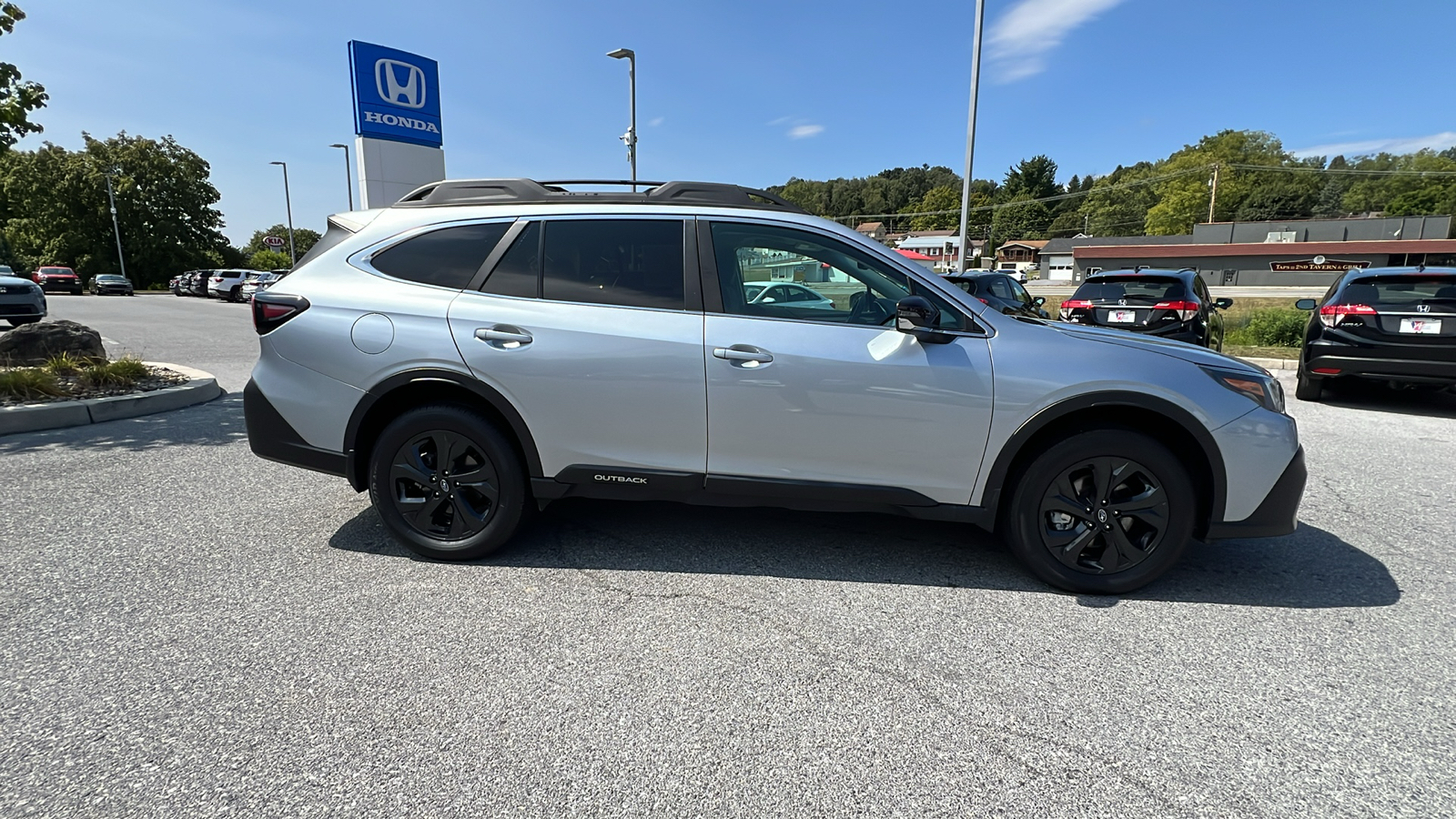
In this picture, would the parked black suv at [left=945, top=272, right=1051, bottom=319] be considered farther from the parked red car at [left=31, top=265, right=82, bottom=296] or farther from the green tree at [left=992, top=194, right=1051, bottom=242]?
the green tree at [left=992, top=194, right=1051, bottom=242]

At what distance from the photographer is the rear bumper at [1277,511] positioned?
3.19 metres

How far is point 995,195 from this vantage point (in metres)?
135

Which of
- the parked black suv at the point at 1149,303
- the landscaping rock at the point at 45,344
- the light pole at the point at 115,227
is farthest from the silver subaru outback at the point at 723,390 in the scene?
the light pole at the point at 115,227

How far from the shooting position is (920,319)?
3.10 m

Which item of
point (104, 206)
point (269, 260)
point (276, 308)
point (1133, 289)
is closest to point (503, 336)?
point (276, 308)

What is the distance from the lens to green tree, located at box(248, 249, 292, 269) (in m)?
58.2

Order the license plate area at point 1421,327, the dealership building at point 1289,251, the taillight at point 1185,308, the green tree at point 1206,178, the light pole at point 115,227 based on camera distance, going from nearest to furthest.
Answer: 1. the license plate area at point 1421,327
2. the taillight at point 1185,308
3. the light pole at point 115,227
4. the dealership building at point 1289,251
5. the green tree at point 1206,178

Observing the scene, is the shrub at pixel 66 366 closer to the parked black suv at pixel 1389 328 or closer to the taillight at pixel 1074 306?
the taillight at pixel 1074 306

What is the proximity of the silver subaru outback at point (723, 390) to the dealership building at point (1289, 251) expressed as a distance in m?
56.4

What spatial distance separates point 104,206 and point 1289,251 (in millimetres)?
85024

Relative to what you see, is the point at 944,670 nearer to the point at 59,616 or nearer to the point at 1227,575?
the point at 1227,575

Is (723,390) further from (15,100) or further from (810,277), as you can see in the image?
(15,100)

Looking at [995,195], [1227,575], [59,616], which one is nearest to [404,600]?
[59,616]

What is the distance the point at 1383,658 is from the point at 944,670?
1771 mm
